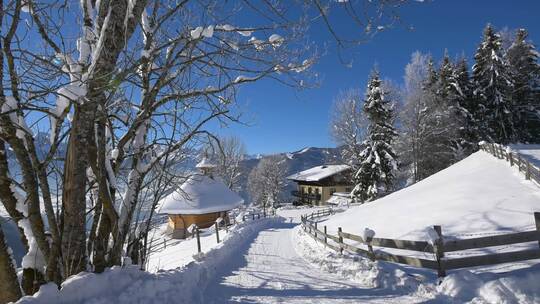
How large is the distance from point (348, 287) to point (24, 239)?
5909 millimetres

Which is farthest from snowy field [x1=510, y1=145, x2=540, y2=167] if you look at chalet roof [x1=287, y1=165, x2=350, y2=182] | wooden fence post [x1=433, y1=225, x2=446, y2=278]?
chalet roof [x1=287, y1=165, x2=350, y2=182]

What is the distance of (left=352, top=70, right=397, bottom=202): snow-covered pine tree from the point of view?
2827 centimetres

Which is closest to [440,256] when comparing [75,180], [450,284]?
[450,284]

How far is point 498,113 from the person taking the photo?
29.9 m

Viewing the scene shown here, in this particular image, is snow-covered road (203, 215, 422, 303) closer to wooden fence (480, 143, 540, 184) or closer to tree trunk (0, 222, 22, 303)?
tree trunk (0, 222, 22, 303)

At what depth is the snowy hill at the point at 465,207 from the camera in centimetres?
1009

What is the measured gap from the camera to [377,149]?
2855cm

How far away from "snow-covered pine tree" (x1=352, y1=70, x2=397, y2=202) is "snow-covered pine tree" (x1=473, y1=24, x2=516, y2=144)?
9908 mm

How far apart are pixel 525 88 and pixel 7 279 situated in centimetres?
3969

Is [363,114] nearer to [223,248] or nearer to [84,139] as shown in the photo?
[223,248]

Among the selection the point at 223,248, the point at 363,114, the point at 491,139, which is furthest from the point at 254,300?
the point at 491,139

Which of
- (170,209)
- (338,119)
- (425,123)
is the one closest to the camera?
(170,209)

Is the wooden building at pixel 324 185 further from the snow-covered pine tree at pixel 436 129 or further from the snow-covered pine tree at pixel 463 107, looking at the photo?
the snow-covered pine tree at pixel 463 107

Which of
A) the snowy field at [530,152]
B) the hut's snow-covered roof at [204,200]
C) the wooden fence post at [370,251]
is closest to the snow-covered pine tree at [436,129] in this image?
the snowy field at [530,152]
